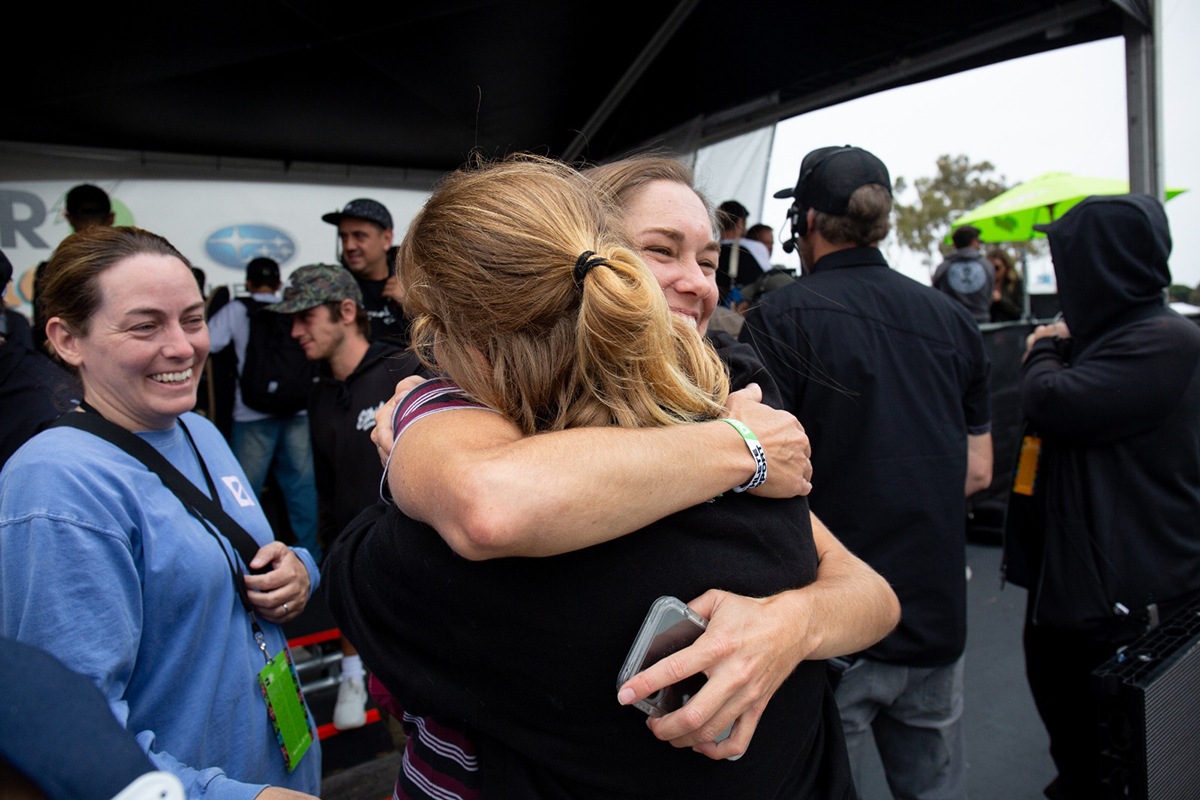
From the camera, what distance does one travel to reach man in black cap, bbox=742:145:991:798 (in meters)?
2.06

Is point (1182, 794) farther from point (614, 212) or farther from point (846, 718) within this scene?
point (614, 212)

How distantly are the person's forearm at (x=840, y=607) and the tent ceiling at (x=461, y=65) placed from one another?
123 inches

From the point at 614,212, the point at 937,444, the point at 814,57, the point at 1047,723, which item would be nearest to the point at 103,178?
the point at 814,57

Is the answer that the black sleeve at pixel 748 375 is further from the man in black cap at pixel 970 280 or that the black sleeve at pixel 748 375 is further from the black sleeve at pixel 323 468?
the man in black cap at pixel 970 280

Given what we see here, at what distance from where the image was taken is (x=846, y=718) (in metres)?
2.04

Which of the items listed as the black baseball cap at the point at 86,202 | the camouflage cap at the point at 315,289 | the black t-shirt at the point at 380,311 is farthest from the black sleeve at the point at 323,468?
the black baseball cap at the point at 86,202

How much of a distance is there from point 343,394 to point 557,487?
270 centimetres

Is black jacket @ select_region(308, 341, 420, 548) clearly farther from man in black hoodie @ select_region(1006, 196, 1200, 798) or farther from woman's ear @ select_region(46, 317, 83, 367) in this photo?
man in black hoodie @ select_region(1006, 196, 1200, 798)

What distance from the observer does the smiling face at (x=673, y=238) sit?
4.62ft

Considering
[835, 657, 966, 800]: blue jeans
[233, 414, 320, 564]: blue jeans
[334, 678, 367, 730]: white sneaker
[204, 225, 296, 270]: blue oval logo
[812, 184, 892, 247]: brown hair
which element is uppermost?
[204, 225, 296, 270]: blue oval logo

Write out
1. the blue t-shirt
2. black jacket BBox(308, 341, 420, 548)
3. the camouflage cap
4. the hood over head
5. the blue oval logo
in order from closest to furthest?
the blue t-shirt → the hood over head → black jacket BBox(308, 341, 420, 548) → the camouflage cap → the blue oval logo

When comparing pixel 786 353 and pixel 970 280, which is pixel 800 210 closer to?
pixel 786 353

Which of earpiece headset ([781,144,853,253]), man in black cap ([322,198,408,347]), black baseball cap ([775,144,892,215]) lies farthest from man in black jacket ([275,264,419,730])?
black baseball cap ([775,144,892,215])

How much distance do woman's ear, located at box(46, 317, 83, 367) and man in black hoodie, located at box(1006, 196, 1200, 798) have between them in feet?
10.2
